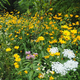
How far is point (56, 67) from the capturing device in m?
1.03

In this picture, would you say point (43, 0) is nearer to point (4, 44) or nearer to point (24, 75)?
point (4, 44)

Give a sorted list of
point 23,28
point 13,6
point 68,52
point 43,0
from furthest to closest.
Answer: point 13,6
point 23,28
point 43,0
point 68,52

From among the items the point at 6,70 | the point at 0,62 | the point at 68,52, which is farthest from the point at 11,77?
the point at 68,52

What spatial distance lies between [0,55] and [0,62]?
0.15m

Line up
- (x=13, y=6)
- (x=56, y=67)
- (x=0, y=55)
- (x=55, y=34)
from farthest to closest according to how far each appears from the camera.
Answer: (x=13, y=6) → (x=55, y=34) → (x=0, y=55) → (x=56, y=67)

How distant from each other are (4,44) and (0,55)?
0.59 feet

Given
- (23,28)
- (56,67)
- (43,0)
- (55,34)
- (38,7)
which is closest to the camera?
(56,67)

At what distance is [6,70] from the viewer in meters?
1.42

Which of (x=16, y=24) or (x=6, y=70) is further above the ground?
(x=16, y=24)

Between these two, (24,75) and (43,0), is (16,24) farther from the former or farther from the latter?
(24,75)

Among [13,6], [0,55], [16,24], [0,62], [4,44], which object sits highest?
[13,6]

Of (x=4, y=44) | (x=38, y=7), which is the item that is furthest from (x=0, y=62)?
(x=38, y=7)

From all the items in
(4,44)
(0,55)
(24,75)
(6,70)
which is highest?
(4,44)

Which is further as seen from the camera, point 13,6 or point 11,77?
point 13,6
